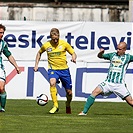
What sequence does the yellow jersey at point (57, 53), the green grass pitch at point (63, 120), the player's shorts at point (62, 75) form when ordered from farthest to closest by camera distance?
the yellow jersey at point (57, 53), the player's shorts at point (62, 75), the green grass pitch at point (63, 120)

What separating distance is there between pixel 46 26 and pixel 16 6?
10.4m

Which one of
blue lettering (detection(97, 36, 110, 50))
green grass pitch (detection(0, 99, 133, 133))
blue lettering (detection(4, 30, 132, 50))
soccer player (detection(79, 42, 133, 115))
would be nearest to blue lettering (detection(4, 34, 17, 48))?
blue lettering (detection(4, 30, 132, 50))

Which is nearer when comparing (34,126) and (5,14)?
(34,126)

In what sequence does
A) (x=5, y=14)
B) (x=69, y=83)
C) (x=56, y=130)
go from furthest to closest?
(x=5, y=14), (x=69, y=83), (x=56, y=130)

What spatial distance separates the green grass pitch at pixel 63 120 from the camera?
1481 cm

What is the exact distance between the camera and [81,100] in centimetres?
2464

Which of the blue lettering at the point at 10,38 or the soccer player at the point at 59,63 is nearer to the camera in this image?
the soccer player at the point at 59,63

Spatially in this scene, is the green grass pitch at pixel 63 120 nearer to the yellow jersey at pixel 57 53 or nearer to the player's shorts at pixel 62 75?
the player's shorts at pixel 62 75

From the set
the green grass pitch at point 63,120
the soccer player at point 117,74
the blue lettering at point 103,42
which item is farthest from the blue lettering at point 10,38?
the soccer player at point 117,74

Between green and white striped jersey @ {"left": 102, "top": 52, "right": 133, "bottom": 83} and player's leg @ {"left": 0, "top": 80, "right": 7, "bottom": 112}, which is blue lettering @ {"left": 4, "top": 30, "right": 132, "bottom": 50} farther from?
green and white striped jersey @ {"left": 102, "top": 52, "right": 133, "bottom": 83}

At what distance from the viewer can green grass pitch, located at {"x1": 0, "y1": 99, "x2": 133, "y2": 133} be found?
14812mm

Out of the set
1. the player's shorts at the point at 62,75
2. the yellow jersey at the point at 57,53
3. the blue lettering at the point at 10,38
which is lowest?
the player's shorts at the point at 62,75

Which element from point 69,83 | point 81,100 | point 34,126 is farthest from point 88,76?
point 34,126

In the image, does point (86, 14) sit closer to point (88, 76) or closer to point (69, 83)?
point (88, 76)
